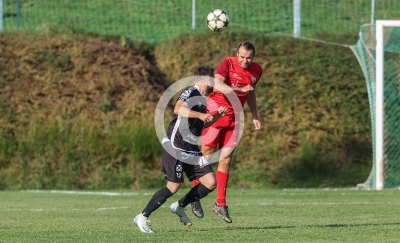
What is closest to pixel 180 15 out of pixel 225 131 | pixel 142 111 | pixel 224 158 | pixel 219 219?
pixel 142 111

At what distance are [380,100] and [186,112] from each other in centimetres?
786

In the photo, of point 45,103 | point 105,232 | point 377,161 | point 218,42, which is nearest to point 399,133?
point 377,161

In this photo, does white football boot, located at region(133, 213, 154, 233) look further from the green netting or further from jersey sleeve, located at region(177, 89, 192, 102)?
the green netting

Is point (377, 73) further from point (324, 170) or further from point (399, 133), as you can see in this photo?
point (324, 170)

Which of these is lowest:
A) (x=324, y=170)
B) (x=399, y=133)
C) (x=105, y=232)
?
(x=324, y=170)

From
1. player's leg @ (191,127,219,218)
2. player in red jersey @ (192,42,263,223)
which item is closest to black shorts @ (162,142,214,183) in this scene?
player in red jersey @ (192,42,263,223)

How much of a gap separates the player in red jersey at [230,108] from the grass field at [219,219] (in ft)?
1.76

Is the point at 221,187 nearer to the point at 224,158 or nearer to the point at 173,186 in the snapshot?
the point at 224,158

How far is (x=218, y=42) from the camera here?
70.0 ft

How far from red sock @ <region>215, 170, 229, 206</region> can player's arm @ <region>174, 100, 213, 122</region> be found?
157cm

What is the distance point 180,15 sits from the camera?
22.5 m

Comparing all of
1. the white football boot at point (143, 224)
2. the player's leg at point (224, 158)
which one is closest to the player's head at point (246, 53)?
the player's leg at point (224, 158)

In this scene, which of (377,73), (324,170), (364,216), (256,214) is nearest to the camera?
(364,216)

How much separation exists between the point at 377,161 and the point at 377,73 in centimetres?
160
